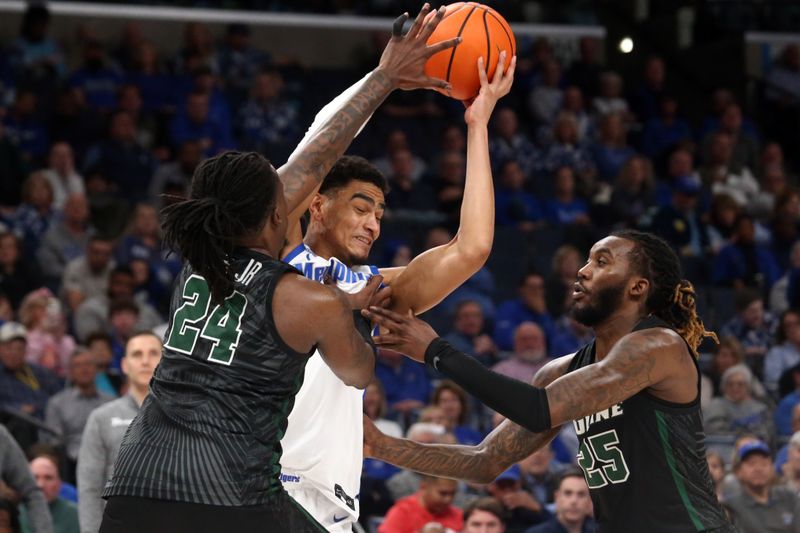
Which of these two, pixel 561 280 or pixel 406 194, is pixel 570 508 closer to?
pixel 561 280

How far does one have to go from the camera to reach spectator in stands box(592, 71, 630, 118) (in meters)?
14.4

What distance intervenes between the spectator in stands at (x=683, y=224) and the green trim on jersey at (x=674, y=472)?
8018mm

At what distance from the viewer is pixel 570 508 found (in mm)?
7508

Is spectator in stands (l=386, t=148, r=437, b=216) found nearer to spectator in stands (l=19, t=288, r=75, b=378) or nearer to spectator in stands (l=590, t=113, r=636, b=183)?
spectator in stands (l=590, t=113, r=636, b=183)

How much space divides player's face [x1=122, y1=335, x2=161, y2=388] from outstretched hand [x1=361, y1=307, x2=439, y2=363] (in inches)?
96.3

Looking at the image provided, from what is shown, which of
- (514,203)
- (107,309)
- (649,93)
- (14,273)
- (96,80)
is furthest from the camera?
(649,93)

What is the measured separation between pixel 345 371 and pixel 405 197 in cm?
856

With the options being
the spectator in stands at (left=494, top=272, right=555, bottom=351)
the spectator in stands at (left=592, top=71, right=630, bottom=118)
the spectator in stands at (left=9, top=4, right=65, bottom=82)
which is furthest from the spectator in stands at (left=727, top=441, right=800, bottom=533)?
the spectator in stands at (left=9, top=4, right=65, bottom=82)

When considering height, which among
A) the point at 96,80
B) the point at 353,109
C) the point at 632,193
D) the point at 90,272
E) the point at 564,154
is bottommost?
the point at 353,109

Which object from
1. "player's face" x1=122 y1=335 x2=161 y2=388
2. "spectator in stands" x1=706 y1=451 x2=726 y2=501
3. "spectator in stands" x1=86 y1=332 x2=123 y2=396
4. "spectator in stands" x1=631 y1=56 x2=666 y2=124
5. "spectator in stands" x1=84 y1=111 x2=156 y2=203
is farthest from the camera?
"spectator in stands" x1=631 y1=56 x2=666 y2=124

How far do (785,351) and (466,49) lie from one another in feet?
24.1

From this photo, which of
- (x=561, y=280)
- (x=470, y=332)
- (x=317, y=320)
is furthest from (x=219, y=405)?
(x=561, y=280)

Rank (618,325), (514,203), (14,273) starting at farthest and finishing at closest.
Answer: (514,203), (14,273), (618,325)

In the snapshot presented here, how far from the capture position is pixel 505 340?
10906 millimetres
